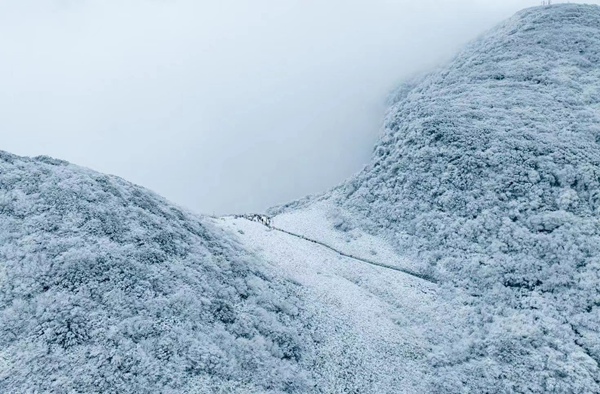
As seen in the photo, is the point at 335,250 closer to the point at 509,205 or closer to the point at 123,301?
the point at 509,205

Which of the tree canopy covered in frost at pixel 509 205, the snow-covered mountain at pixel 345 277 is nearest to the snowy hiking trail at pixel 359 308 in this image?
the snow-covered mountain at pixel 345 277

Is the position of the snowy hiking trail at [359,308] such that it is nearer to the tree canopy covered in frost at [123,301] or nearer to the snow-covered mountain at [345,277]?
the snow-covered mountain at [345,277]

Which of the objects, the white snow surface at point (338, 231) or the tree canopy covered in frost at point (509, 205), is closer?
the tree canopy covered in frost at point (509, 205)

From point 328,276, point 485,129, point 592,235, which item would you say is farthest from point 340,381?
point 485,129

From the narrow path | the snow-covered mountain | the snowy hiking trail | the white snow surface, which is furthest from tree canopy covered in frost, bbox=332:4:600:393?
the snowy hiking trail

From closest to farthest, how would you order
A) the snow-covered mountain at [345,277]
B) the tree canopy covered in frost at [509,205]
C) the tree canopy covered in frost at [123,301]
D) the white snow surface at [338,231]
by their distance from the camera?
the tree canopy covered in frost at [123,301], the snow-covered mountain at [345,277], the tree canopy covered in frost at [509,205], the white snow surface at [338,231]

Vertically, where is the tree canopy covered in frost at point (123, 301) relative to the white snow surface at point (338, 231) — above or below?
above

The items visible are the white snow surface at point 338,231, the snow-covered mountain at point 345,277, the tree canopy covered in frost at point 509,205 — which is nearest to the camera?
the snow-covered mountain at point 345,277
